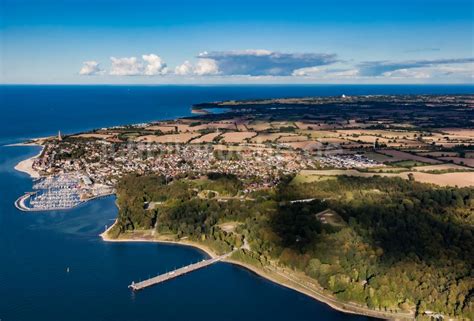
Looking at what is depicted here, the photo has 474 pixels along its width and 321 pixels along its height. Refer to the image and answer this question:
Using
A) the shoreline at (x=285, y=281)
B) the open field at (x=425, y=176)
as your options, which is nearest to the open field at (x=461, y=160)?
the open field at (x=425, y=176)

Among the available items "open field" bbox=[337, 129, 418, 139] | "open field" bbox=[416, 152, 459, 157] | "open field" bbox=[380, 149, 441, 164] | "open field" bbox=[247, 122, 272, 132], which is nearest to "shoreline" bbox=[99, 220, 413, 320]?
"open field" bbox=[380, 149, 441, 164]

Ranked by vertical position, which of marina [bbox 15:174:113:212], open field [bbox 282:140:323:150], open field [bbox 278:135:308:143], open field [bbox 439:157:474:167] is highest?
open field [bbox 278:135:308:143]

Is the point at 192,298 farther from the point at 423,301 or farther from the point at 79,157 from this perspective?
the point at 79,157

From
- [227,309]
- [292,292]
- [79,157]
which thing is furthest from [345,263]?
[79,157]

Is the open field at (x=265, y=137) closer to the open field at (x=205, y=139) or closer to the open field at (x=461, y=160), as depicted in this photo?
the open field at (x=205, y=139)

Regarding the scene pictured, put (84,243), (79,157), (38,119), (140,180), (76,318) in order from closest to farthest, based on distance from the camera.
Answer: (76,318), (84,243), (140,180), (79,157), (38,119)

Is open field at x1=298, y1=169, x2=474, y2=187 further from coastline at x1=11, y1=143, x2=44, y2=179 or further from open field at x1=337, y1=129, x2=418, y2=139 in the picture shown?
coastline at x1=11, y1=143, x2=44, y2=179

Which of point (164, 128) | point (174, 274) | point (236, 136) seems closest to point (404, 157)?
point (236, 136)
